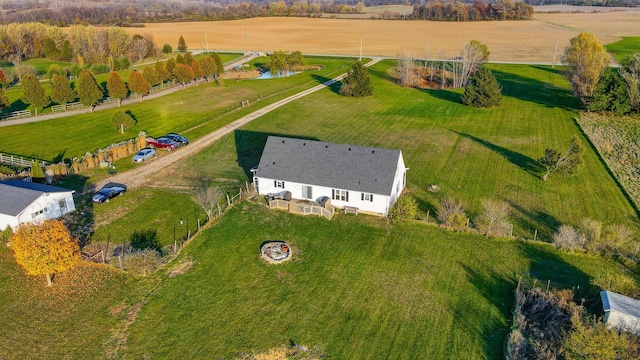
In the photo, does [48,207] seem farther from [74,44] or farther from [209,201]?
[74,44]

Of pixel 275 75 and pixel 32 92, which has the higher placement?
pixel 32 92

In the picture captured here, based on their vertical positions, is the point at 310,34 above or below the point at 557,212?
above

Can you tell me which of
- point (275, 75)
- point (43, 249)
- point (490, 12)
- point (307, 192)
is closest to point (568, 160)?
point (307, 192)

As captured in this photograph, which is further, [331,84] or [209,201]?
[331,84]

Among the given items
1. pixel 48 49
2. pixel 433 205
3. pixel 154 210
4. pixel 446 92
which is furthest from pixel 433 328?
pixel 48 49

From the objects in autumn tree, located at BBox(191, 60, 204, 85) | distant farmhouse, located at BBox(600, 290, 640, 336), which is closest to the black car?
autumn tree, located at BBox(191, 60, 204, 85)

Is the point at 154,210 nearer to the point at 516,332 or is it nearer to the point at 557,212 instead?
the point at 516,332

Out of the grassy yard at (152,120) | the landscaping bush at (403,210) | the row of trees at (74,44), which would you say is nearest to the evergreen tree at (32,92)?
the grassy yard at (152,120)
